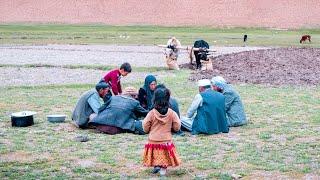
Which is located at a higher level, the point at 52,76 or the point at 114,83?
the point at 114,83

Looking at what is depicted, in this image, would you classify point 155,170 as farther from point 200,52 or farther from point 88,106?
point 200,52

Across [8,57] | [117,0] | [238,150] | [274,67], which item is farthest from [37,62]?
[117,0]

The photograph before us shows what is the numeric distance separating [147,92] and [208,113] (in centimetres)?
175

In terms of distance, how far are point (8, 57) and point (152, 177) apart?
22.6m

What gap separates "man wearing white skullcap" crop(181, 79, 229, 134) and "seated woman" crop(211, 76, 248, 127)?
0.76 m

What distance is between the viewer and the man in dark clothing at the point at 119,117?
11469 millimetres

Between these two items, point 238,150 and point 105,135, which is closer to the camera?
point 238,150

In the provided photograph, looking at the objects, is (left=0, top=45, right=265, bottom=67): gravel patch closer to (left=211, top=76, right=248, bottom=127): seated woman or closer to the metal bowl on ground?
the metal bowl on ground

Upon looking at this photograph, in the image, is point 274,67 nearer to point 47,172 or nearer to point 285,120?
point 285,120

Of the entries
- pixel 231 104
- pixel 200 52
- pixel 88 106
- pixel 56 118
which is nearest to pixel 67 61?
pixel 200 52

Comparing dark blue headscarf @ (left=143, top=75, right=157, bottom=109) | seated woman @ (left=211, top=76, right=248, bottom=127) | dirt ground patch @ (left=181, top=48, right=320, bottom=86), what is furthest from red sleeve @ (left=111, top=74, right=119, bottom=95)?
dirt ground patch @ (left=181, top=48, right=320, bottom=86)

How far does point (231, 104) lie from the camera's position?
12.4 meters

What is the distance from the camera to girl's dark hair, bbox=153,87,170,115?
8.17 meters

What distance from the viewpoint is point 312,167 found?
349 inches
